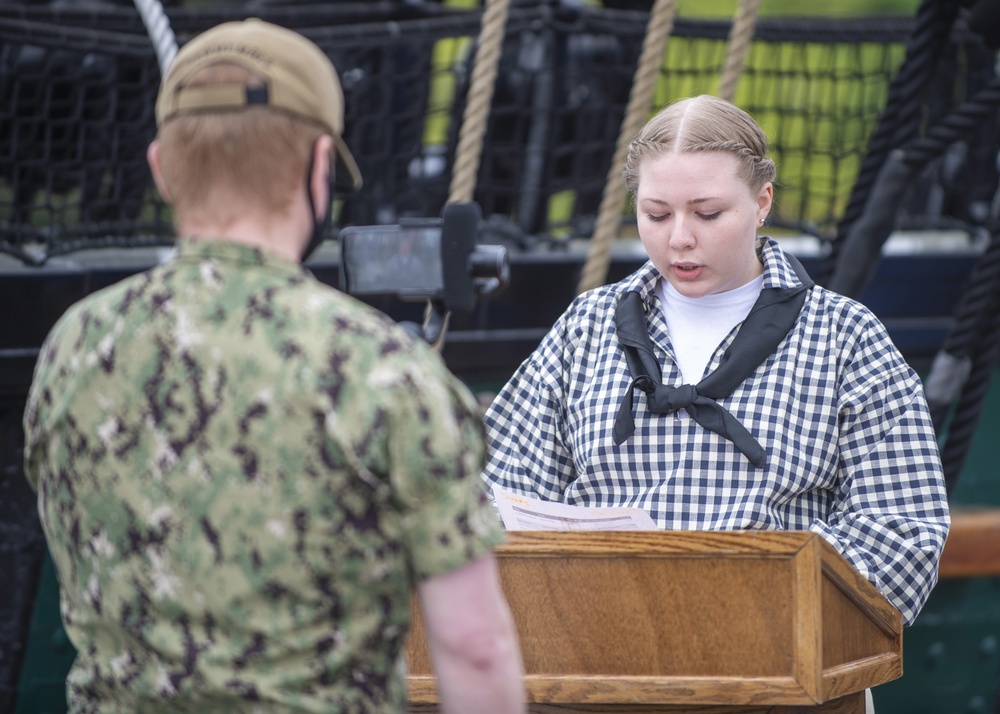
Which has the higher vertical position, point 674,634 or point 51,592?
point 674,634

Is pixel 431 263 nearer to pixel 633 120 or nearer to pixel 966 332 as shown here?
pixel 633 120

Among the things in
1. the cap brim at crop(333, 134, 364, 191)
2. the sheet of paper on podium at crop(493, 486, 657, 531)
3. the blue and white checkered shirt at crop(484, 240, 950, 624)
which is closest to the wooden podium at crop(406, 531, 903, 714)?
the sheet of paper on podium at crop(493, 486, 657, 531)

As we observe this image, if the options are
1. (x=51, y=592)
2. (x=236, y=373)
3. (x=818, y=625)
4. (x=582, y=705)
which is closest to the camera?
(x=236, y=373)

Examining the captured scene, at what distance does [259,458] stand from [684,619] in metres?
0.75

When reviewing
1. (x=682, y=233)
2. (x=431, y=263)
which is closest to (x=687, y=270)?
(x=682, y=233)

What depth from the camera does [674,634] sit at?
178cm

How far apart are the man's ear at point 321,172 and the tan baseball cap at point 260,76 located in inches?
0.8

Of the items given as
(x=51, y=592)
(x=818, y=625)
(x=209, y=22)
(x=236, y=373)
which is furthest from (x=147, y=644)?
(x=209, y=22)

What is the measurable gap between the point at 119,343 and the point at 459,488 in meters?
0.36

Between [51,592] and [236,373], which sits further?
[51,592]

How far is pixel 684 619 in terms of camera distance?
178 cm

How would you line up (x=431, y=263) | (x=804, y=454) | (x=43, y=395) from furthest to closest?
(x=804, y=454) < (x=431, y=263) < (x=43, y=395)

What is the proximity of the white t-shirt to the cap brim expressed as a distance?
79cm

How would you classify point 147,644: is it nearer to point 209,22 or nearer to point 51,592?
point 51,592
